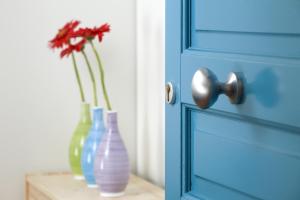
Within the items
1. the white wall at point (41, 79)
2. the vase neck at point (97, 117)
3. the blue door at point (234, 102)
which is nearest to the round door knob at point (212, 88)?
the blue door at point (234, 102)

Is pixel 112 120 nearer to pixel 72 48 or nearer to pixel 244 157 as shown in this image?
pixel 72 48

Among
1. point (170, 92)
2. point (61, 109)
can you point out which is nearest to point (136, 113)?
point (61, 109)

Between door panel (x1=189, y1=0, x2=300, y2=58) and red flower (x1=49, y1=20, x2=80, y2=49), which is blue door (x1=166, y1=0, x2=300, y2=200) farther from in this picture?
red flower (x1=49, y1=20, x2=80, y2=49)

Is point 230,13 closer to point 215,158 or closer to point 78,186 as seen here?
point 215,158

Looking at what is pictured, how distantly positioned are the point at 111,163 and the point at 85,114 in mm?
259

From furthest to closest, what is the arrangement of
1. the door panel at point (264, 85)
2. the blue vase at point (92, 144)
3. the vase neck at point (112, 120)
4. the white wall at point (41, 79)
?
1. the white wall at point (41, 79)
2. the blue vase at point (92, 144)
3. the vase neck at point (112, 120)
4. the door panel at point (264, 85)

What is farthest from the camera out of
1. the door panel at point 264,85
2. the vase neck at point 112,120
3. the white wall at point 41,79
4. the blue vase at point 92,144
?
the white wall at point 41,79

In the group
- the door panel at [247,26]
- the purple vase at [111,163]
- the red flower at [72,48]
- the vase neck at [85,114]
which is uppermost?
the door panel at [247,26]

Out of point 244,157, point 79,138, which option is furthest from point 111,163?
point 244,157

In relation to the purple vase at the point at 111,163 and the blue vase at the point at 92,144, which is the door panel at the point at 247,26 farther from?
the blue vase at the point at 92,144

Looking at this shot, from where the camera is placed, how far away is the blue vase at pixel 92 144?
2.08m

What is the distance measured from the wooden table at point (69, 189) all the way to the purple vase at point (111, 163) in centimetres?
3

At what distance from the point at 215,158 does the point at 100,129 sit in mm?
995

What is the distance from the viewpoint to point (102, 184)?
198cm
